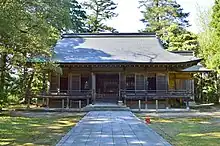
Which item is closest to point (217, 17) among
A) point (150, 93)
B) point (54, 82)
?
point (150, 93)

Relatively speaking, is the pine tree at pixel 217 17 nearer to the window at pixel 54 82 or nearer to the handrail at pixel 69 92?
the handrail at pixel 69 92

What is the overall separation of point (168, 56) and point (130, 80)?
10.4ft

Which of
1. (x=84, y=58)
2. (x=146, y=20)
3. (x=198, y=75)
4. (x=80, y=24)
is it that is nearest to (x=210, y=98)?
(x=198, y=75)

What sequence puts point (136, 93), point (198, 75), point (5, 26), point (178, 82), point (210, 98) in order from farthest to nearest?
point (198, 75) → point (210, 98) → point (178, 82) → point (136, 93) → point (5, 26)

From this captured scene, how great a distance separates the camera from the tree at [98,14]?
37.2 meters

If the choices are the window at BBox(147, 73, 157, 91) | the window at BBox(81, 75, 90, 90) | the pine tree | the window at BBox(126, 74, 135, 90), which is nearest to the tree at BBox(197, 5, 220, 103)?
the pine tree

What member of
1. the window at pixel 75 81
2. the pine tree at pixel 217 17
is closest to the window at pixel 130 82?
the window at pixel 75 81

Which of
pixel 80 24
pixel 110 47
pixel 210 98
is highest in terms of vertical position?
pixel 80 24

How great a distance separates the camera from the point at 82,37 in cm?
2575

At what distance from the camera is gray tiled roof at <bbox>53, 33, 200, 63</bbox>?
2005cm

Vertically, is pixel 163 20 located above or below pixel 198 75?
above

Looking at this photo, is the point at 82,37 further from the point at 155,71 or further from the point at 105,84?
the point at 155,71

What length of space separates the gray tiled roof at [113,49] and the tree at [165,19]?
7473 millimetres

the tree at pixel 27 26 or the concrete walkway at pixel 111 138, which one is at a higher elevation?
the tree at pixel 27 26
